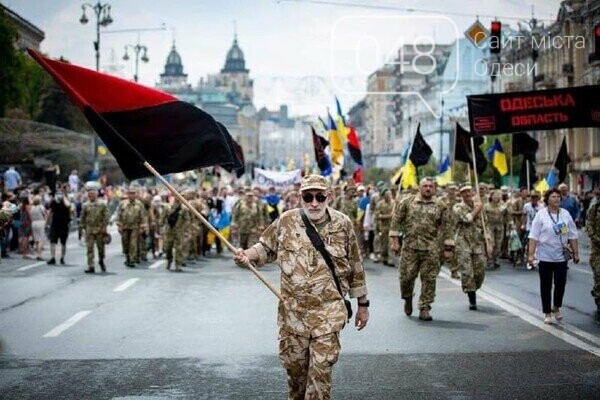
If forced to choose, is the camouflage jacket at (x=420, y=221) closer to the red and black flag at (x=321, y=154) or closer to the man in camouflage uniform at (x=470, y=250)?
the man in camouflage uniform at (x=470, y=250)

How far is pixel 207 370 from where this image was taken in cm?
983

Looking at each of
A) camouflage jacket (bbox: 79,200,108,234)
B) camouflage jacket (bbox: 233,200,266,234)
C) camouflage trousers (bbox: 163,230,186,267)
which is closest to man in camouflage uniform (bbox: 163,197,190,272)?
camouflage trousers (bbox: 163,230,186,267)

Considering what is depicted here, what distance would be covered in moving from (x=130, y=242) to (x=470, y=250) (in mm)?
10861

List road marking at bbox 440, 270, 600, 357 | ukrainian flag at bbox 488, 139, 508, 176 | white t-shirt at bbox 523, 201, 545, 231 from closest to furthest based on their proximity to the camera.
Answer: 1. road marking at bbox 440, 270, 600, 357
2. white t-shirt at bbox 523, 201, 545, 231
3. ukrainian flag at bbox 488, 139, 508, 176

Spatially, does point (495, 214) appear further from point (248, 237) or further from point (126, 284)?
point (126, 284)

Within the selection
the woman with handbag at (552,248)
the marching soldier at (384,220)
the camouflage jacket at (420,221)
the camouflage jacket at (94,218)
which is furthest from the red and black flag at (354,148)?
the woman with handbag at (552,248)

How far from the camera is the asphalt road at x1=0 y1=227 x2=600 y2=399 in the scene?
8930 mm

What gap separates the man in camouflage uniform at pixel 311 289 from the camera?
717 cm

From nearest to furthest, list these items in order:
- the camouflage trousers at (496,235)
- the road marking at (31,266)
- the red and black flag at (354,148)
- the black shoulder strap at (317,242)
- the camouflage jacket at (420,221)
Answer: the black shoulder strap at (317,242) < the camouflage jacket at (420,221) < the road marking at (31,266) < the camouflage trousers at (496,235) < the red and black flag at (354,148)

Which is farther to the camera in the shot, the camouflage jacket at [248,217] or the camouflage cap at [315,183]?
the camouflage jacket at [248,217]

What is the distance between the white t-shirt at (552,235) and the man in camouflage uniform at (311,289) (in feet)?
20.0

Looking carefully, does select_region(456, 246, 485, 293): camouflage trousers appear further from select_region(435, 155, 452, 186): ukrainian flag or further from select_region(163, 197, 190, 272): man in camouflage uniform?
select_region(435, 155, 452, 186): ukrainian flag

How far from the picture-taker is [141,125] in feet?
28.3

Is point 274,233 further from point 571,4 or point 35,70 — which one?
point 35,70
